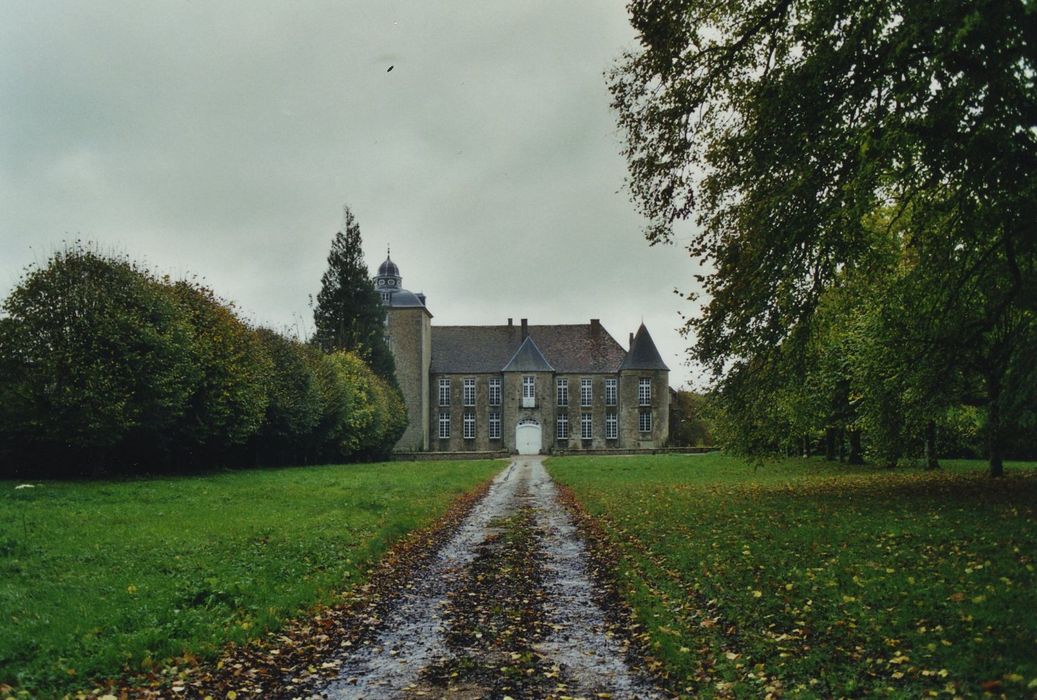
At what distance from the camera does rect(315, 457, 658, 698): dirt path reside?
6.11 metres

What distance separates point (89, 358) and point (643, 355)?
50.4 meters

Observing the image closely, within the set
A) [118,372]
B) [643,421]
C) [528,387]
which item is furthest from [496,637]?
[528,387]

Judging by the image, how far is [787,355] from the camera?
14633mm

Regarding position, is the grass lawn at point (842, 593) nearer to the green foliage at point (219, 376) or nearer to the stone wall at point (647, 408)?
the green foliage at point (219, 376)

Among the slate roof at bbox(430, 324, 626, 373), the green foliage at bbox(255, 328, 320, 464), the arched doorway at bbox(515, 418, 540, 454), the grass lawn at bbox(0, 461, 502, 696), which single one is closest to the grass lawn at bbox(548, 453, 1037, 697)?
the grass lawn at bbox(0, 461, 502, 696)

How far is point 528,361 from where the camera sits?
231ft

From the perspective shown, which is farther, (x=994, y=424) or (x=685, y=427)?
(x=685, y=427)

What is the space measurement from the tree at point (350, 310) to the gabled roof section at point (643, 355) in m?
20.9

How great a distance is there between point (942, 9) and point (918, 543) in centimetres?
647

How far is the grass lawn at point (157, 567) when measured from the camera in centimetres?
660

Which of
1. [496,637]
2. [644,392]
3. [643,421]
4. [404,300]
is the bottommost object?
[496,637]

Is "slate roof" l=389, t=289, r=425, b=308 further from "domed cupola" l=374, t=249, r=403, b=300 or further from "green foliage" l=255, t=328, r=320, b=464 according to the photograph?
"green foliage" l=255, t=328, r=320, b=464

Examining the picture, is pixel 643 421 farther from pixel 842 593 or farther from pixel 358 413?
pixel 842 593

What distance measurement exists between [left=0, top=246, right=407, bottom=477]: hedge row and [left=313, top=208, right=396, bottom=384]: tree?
26976 millimetres
